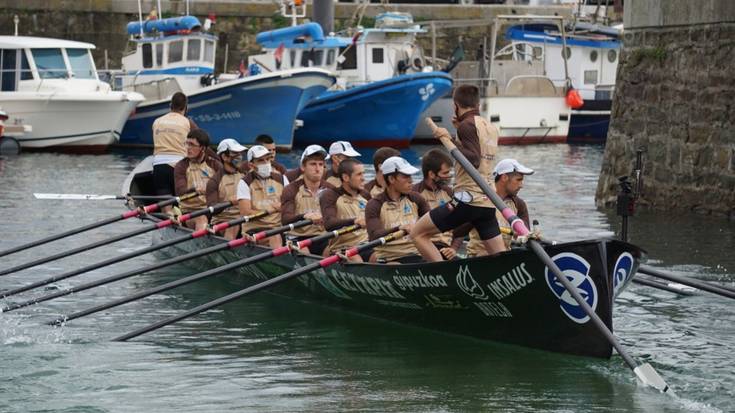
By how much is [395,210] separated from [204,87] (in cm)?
2230

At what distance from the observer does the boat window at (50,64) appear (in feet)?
104

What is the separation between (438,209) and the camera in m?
10.9

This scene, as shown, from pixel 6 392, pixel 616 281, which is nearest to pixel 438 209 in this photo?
pixel 616 281

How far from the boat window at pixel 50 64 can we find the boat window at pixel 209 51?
3945mm

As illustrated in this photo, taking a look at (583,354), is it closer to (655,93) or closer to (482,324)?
(482,324)

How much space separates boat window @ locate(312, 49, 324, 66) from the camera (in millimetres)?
35281

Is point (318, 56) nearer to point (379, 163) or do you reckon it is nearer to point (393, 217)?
point (379, 163)

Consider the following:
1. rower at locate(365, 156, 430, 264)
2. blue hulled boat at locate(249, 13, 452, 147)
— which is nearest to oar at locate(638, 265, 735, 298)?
rower at locate(365, 156, 430, 264)

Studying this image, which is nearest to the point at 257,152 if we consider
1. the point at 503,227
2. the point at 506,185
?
the point at 503,227

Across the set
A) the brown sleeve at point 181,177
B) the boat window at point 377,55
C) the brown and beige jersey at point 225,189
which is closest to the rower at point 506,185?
the brown and beige jersey at point 225,189

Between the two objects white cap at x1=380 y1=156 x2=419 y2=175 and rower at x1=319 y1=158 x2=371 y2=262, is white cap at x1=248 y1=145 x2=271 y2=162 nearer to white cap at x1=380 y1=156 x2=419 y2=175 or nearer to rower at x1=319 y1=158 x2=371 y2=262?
rower at x1=319 y1=158 x2=371 y2=262

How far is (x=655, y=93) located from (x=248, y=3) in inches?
925

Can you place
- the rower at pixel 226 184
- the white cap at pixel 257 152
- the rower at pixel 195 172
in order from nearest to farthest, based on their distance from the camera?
the white cap at pixel 257 152, the rower at pixel 226 184, the rower at pixel 195 172

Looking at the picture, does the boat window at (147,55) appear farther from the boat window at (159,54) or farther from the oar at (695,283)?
the oar at (695,283)
